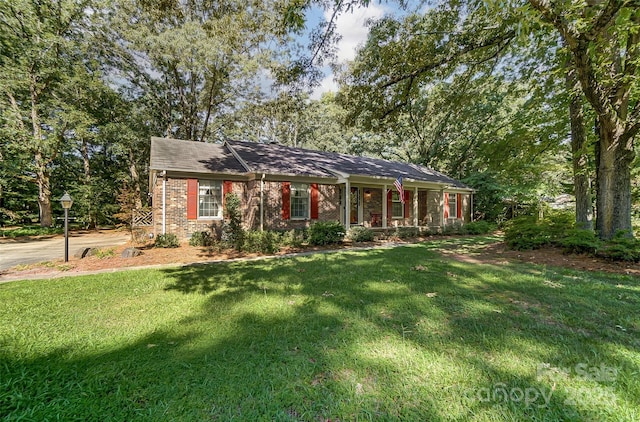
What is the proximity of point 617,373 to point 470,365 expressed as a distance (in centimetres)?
114

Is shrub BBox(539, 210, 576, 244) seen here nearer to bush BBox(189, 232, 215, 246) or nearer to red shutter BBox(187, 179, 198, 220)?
bush BBox(189, 232, 215, 246)

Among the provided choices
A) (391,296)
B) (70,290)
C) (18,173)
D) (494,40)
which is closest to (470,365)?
(391,296)

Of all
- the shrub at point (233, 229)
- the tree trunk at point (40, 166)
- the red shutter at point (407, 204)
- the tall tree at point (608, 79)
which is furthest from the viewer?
the red shutter at point (407, 204)

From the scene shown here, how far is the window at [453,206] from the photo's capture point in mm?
17969

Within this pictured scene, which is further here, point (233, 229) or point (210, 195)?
point (210, 195)

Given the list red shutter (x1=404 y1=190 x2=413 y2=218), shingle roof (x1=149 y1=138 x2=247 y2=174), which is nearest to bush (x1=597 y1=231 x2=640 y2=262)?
red shutter (x1=404 y1=190 x2=413 y2=218)

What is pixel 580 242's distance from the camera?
6.85 meters

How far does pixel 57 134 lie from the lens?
51.6 feet

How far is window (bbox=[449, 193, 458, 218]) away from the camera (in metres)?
18.0

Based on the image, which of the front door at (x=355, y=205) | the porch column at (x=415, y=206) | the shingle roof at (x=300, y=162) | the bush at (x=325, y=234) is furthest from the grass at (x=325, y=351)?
the porch column at (x=415, y=206)

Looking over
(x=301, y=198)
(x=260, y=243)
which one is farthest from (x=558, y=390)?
(x=301, y=198)

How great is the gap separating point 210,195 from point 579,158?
13.4m

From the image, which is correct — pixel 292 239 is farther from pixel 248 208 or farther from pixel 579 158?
pixel 579 158

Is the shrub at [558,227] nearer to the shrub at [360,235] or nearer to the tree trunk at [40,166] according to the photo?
the shrub at [360,235]
